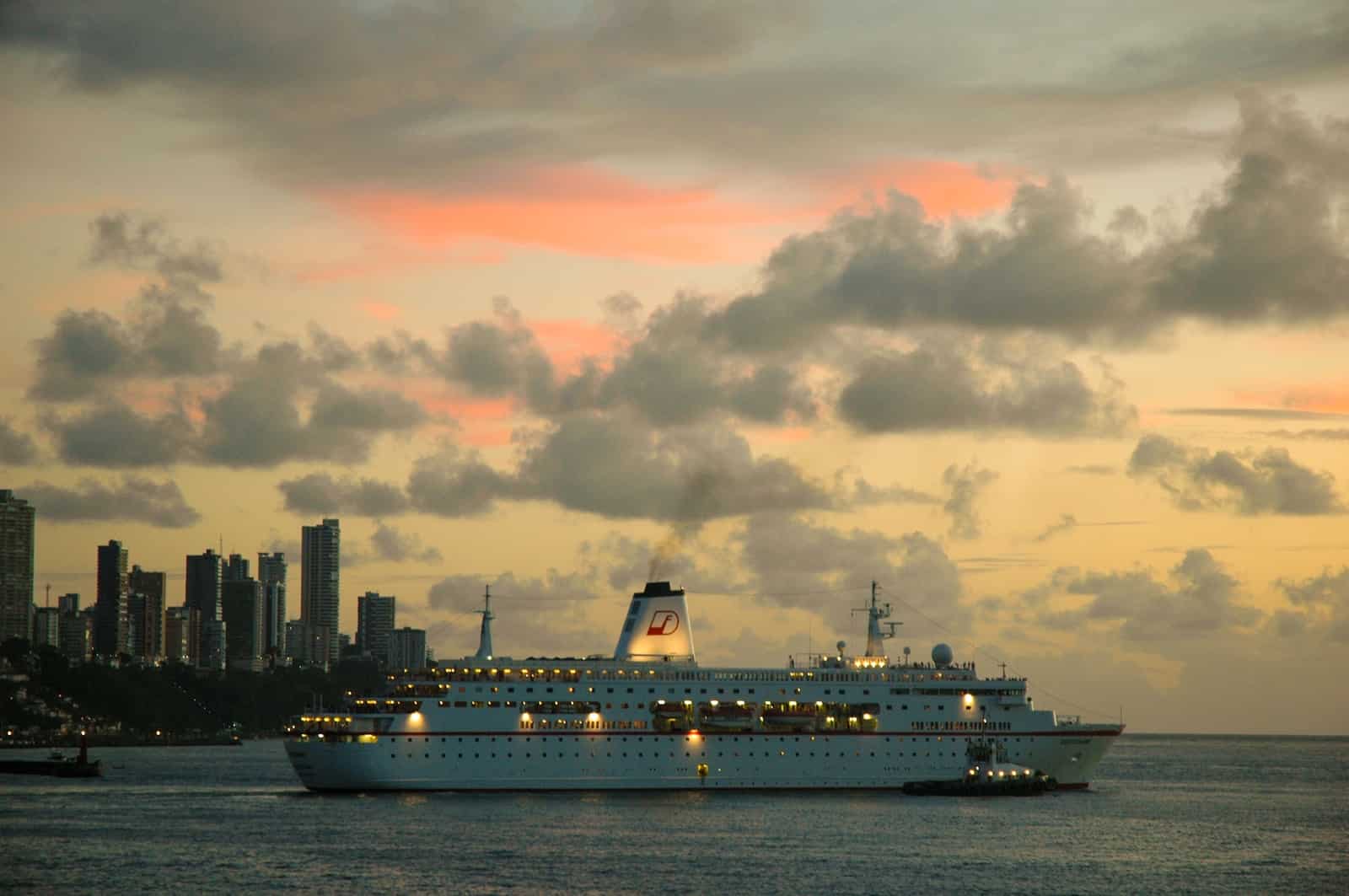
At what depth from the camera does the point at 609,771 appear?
269ft

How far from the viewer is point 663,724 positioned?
8306 cm

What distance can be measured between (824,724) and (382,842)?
91.7 feet

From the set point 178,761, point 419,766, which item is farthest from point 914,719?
point 178,761

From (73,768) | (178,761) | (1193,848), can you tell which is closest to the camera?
(1193,848)

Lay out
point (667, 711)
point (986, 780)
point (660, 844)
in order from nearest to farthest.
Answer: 1. point (660, 844)
2. point (667, 711)
3. point (986, 780)

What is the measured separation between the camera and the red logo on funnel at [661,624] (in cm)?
8606

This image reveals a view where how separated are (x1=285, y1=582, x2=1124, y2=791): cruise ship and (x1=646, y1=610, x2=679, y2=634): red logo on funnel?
0.25 feet

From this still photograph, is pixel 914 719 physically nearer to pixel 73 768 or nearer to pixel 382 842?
pixel 382 842

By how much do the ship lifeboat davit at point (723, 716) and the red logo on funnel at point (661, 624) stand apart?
4.70 metres

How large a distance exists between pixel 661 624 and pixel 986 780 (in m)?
18.6

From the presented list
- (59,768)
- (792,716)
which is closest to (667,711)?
(792,716)

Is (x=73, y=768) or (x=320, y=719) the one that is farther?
(x=73, y=768)

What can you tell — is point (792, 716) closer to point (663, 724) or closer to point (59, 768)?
point (663, 724)

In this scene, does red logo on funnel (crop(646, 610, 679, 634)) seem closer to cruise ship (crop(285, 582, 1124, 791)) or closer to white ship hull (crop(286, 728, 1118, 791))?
cruise ship (crop(285, 582, 1124, 791))
